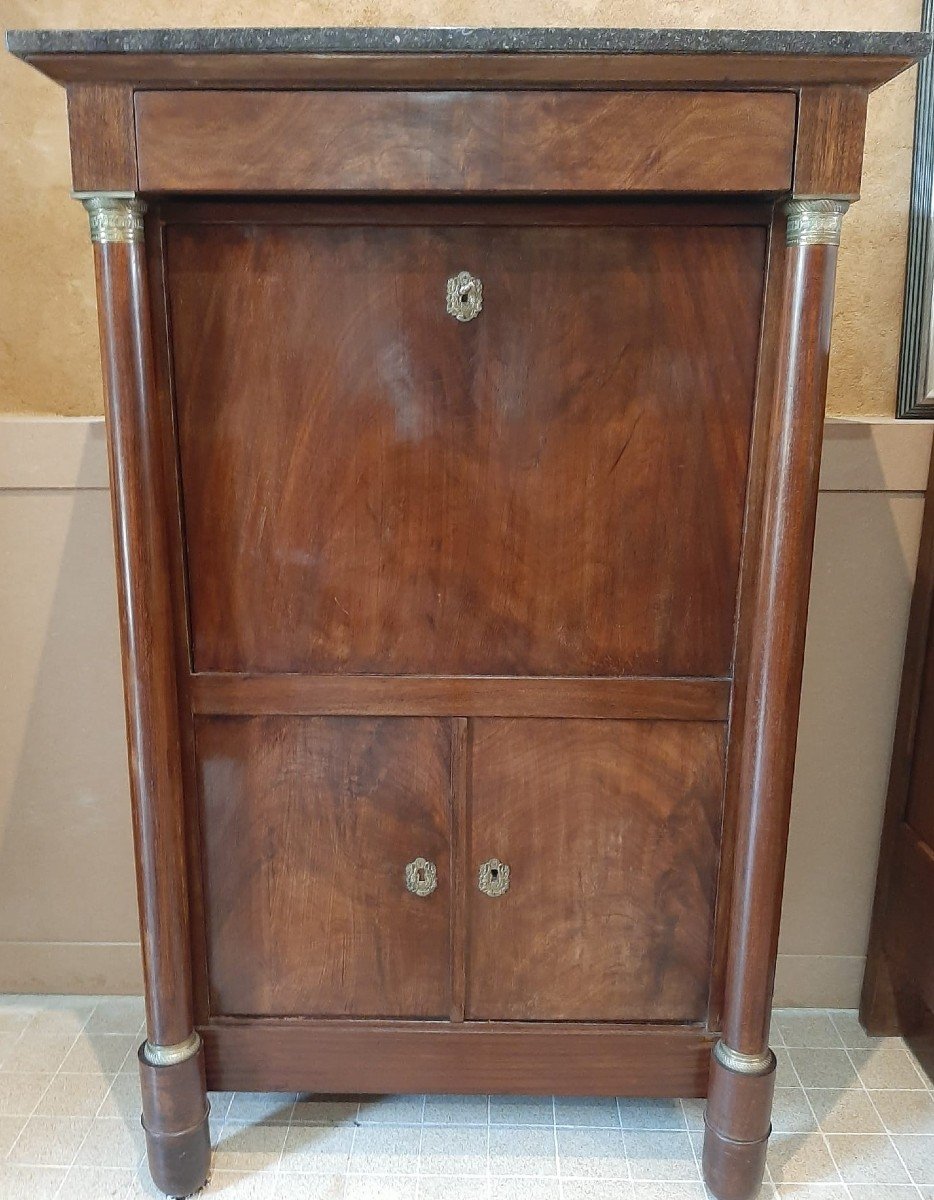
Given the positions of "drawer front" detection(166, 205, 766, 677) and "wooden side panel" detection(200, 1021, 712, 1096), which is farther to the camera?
"wooden side panel" detection(200, 1021, 712, 1096)

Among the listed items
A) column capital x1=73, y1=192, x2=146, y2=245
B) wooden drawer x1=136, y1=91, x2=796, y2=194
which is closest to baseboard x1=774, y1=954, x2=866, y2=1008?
wooden drawer x1=136, y1=91, x2=796, y2=194

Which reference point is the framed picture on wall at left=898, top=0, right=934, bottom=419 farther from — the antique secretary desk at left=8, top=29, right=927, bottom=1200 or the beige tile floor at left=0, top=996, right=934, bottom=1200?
the beige tile floor at left=0, top=996, right=934, bottom=1200

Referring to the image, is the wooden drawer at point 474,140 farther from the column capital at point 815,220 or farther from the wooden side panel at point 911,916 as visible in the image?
the wooden side panel at point 911,916

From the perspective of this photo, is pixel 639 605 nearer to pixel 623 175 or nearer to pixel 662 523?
pixel 662 523

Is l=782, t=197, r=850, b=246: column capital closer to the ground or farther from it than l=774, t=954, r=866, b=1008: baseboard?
farther from it

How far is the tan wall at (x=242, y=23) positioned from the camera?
138 centimetres

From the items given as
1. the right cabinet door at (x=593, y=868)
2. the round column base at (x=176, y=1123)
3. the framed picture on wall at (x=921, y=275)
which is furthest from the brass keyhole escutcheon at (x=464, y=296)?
the round column base at (x=176, y=1123)

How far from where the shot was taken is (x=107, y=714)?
1550 mm

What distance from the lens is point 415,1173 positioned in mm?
1271

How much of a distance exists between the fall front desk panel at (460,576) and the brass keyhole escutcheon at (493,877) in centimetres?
2

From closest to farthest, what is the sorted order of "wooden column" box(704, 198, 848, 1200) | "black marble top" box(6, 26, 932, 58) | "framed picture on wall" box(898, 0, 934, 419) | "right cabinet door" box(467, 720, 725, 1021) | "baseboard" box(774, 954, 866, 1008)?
1. "black marble top" box(6, 26, 932, 58)
2. "wooden column" box(704, 198, 848, 1200)
3. "right cabinet door" box(467, 720, 725, 1021)
4. "framed picture on wall" box(898, 0, 934, 419)
5. "baseboard" box(774, 954, 866, 1008)

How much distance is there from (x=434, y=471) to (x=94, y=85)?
0.53 m

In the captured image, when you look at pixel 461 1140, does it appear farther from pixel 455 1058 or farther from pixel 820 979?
pixel 820 979

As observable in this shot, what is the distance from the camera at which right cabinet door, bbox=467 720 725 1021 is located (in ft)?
3.82
